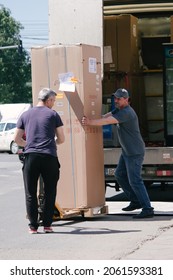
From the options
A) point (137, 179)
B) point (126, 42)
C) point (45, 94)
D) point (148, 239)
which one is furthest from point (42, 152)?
point (126, 42)

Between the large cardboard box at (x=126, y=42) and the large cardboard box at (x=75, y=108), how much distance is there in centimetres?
377

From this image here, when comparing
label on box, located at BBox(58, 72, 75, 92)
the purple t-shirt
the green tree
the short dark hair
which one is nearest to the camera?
the purple t-shirt

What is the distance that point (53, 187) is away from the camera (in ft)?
36.3

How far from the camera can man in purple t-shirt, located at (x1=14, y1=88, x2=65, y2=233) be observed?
10992 mm

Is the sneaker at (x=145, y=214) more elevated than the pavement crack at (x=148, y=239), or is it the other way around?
the pavement crack at (x=148, y=239)

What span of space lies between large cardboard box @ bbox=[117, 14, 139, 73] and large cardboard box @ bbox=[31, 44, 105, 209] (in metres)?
3.77

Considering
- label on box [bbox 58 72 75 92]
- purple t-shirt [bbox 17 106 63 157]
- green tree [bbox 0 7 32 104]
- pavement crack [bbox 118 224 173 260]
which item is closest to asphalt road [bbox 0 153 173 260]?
pavement crack [bbox 118 224 173 260]

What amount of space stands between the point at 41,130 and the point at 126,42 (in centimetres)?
550

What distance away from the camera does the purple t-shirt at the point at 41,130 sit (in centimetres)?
1099

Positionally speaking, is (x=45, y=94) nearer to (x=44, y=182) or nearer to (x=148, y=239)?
(x=44, y=182)

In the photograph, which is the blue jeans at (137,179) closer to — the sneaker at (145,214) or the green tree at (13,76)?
the sneaker at (145,214)

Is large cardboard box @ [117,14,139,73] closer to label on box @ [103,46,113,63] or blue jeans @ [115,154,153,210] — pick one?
label on box @ [103,46,113,63]

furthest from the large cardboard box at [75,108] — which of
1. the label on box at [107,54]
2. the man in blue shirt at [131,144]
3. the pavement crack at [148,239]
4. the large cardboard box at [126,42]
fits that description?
the large cardboard box at [126,42]
